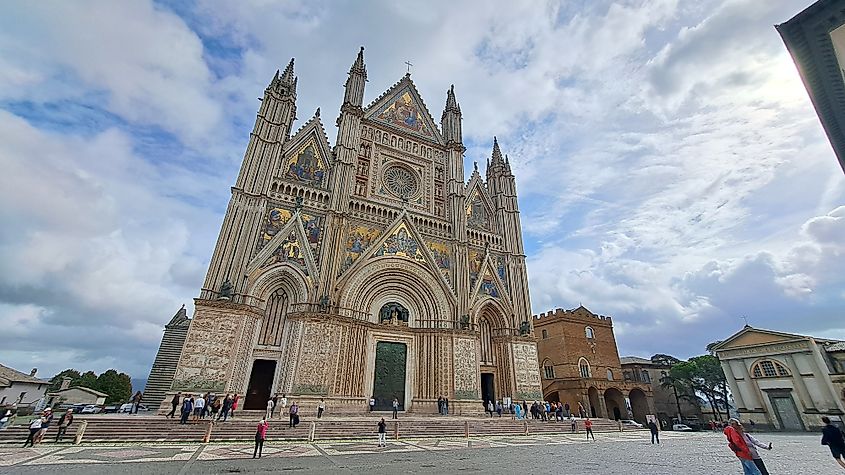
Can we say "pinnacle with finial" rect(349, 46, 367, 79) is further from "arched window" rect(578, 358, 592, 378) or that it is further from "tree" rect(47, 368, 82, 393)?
"tree" rect(47, 368, 82, 393)

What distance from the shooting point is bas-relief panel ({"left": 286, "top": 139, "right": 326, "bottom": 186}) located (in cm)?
2264

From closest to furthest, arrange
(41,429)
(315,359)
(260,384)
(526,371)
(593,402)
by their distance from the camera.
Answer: (41,429) < (315,359) < (260,384) < (526,371) < (593,402)

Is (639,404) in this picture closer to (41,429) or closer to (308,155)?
(308,155)

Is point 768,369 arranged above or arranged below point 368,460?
above

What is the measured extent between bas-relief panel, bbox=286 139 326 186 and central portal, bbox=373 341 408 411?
1089 cm

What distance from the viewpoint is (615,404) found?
3103 cm

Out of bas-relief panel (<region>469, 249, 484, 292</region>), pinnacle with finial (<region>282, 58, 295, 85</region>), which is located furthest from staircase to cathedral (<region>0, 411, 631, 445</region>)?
pinnacle with finial (<region>282, 58, 295, 85</region>)

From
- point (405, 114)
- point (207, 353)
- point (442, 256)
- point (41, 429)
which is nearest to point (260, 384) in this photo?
point (207, 353)

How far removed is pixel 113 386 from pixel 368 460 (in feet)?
166

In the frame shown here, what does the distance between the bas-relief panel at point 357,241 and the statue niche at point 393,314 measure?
3.42 m

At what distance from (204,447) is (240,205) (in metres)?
12.6

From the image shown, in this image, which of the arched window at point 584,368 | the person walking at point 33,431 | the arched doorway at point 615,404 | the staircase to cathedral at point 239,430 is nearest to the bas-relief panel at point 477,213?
the arched window at point 584,368

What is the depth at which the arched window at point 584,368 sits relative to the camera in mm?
29717

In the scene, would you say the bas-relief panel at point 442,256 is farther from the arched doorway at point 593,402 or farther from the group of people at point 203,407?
the arched doorway at point 593,402
